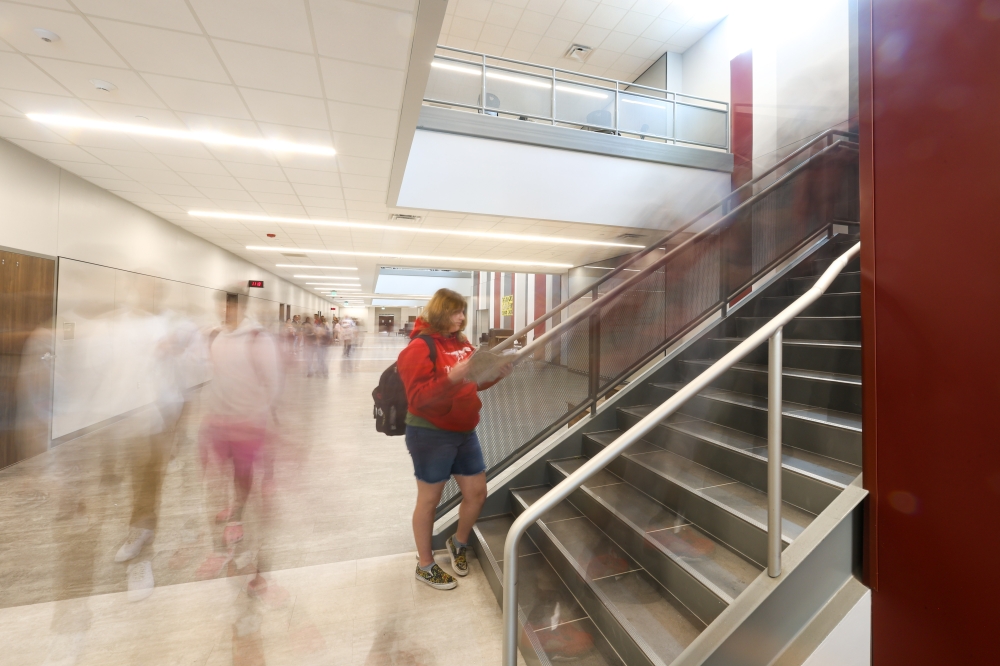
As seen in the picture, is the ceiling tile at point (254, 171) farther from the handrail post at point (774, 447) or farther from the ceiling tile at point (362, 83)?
the handrail post at point (774, 447)

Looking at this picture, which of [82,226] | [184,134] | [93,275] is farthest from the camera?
[93,275]

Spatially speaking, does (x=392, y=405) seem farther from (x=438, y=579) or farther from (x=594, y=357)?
(x=594, y=357)

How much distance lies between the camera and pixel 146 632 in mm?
1770

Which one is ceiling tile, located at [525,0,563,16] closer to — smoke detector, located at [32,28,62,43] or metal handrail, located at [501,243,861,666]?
smoke detector, located at [32,28,62,43]

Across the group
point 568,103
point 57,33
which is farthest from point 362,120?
point 568,103

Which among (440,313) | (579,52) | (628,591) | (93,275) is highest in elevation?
(579,52)

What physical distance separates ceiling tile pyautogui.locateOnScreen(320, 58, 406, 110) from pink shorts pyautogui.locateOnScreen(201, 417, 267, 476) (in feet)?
7.13

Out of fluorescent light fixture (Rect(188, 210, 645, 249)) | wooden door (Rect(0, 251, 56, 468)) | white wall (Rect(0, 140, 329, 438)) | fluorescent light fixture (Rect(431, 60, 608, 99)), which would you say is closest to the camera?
wooden door (Rect(0, 251, 56, 468))

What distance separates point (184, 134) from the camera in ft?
11.3

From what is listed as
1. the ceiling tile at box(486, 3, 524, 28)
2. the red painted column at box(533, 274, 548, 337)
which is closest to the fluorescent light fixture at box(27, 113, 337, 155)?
the ceiling tile at box(486, 3, 524, 28)

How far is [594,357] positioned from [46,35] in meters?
3.48

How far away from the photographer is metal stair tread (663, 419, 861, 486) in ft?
5.21

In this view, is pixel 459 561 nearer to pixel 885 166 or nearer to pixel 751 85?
pixel 885 166

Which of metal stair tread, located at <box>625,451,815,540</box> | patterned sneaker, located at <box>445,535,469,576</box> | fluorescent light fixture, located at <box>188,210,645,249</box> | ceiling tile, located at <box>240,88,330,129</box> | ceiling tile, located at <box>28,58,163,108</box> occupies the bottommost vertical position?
patterned sneaker, located at <box>445,535,469,576</box>
